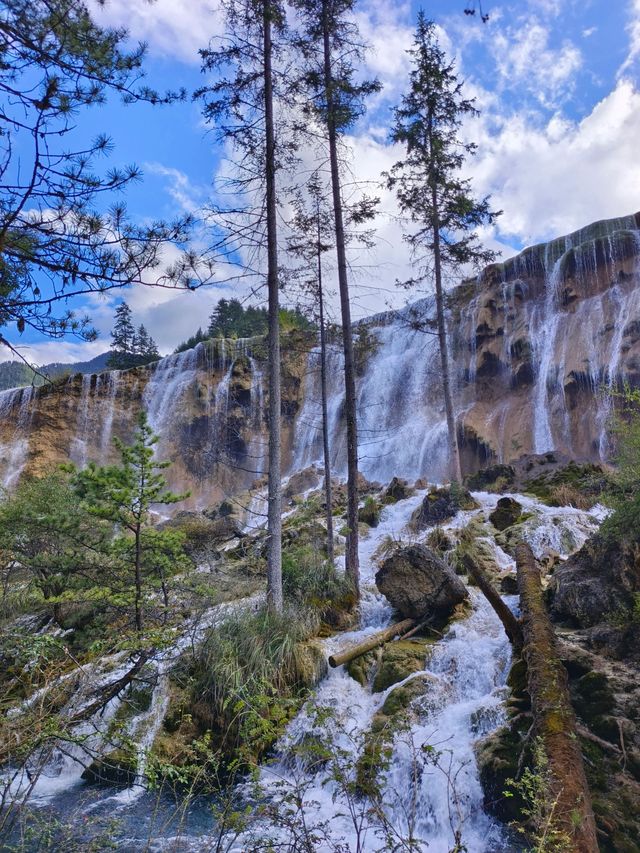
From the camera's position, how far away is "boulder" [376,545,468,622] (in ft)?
26.9

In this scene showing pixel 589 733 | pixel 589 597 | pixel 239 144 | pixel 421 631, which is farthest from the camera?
pixel 239 144

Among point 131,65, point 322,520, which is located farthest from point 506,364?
point 131,65

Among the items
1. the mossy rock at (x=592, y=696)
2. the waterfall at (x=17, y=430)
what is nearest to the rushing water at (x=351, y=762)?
the mossy rock at (x=592, y=696)

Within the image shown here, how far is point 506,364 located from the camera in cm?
2353

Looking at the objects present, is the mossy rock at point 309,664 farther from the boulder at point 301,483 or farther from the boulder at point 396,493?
the boulder at point 301,483

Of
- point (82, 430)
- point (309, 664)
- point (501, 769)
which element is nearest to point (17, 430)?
point (82, 430)

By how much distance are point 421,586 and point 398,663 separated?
1.59 m

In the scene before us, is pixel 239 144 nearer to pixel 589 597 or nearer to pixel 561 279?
pixel 589 597

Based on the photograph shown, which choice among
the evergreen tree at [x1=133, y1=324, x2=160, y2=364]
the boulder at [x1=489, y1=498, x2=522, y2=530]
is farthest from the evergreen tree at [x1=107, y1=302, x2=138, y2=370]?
the boulder at [x1=489, y1=498, x2=522, y2=530]

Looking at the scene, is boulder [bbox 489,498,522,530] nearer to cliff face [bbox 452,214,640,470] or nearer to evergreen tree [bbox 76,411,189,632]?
cliff face [bbox 452,214,640,470]

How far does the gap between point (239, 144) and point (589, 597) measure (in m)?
9.77

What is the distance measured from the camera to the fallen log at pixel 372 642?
7.20 m

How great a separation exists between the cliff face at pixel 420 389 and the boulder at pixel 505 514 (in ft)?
18.6

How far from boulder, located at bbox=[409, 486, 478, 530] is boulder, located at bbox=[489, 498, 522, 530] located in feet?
4.31
